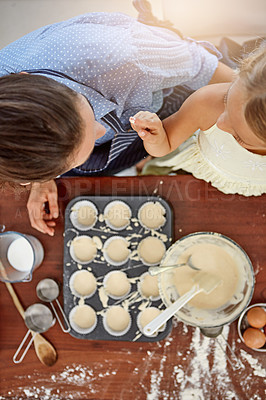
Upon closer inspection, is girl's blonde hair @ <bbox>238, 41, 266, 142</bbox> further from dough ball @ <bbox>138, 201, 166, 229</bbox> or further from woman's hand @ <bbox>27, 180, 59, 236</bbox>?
woman's hand @ <bbox>27, 180, 59, 236</bbox>

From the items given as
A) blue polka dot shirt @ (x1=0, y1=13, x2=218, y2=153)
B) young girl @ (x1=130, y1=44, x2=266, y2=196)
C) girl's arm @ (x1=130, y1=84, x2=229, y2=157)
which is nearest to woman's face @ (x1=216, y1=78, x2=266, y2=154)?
young girl @ (x1=130, y1=44, x2=266, y2=196)

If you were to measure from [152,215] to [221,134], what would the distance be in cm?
31

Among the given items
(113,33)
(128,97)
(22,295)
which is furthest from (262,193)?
(22,295)

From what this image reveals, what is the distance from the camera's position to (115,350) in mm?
1000

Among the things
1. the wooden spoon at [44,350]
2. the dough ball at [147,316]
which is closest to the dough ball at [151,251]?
the dough ball at [147,316]

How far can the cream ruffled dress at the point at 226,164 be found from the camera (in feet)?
3.10

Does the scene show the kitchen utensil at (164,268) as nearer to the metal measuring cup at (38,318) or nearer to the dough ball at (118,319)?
the dough ball at (118,319)

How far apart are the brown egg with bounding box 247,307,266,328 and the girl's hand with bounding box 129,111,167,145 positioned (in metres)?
0.55

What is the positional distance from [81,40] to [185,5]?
2.00 ft

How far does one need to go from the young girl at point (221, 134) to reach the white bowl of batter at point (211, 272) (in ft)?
0.60

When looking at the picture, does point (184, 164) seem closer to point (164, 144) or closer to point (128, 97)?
point (164, 144)

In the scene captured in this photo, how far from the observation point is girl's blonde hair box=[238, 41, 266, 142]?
0.73m

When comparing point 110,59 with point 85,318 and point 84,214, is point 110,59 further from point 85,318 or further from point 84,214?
point 85,318

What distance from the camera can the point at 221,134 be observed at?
959mm
